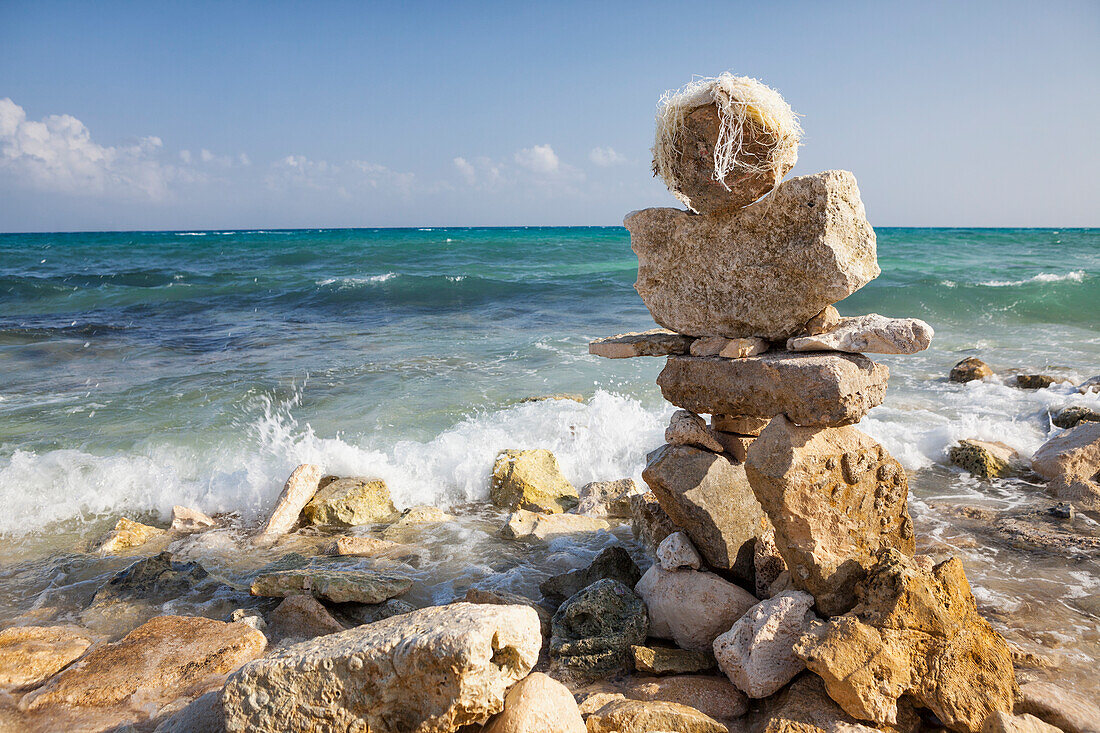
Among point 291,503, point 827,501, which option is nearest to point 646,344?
point 827,501

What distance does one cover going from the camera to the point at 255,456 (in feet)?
27.9

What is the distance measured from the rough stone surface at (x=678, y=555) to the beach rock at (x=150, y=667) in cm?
262

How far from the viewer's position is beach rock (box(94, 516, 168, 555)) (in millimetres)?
6160

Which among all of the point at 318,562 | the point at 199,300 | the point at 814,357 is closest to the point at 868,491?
the point at 814,357

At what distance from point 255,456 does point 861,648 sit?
7486mm

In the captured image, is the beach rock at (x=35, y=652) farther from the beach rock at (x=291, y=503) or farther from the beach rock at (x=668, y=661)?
the beach rock at (x=668, y=661)

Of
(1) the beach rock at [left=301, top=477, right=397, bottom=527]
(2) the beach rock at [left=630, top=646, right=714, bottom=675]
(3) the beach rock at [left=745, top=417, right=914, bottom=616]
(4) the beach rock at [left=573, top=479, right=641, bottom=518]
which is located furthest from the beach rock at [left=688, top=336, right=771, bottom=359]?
(1) the beach rock at [left=301, top=477, right=397, bottom=527]

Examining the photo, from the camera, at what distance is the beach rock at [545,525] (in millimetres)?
5996

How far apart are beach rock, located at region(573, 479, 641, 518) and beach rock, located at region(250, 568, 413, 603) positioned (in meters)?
2.27

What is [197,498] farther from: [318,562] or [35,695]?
[35,695]

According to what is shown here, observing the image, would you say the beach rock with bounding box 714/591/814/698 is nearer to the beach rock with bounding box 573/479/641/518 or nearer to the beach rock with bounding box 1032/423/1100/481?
the beach rock with bounding box 573/479/641/518

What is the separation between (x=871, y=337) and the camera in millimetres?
3672

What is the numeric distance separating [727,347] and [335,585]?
124 inches

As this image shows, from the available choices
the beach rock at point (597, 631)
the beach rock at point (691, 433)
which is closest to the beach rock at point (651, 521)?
the beach rock at point (691, 433)
